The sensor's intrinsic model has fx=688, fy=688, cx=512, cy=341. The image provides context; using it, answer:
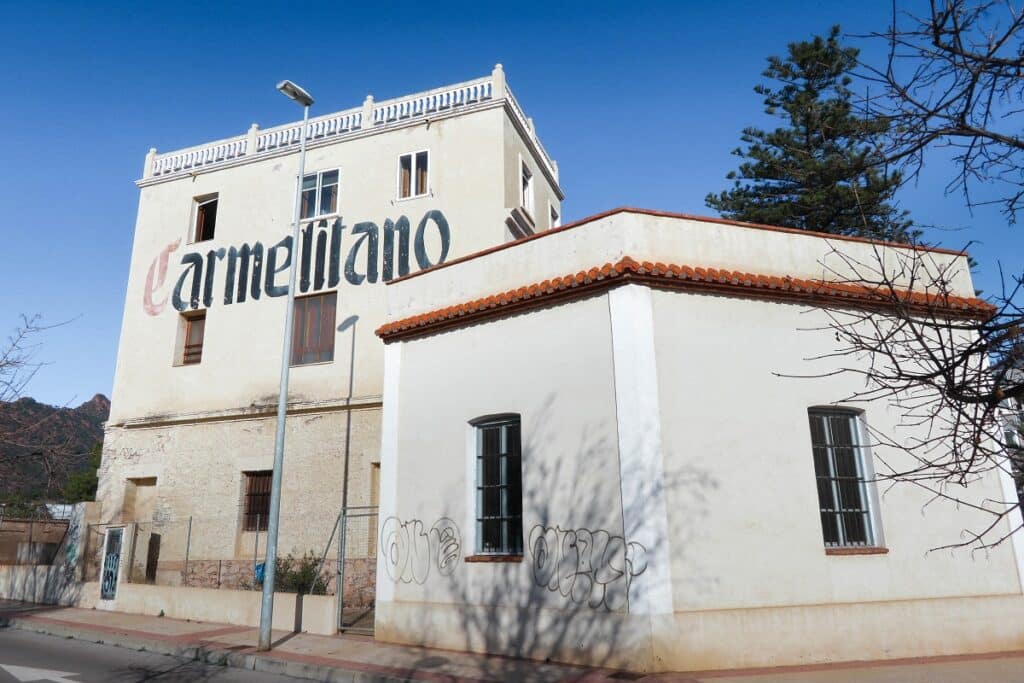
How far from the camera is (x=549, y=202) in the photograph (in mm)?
20766

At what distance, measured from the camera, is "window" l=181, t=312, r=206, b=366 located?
1884 cm

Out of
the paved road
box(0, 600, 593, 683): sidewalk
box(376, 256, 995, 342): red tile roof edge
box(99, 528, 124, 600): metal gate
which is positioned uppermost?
box(376, 256, 995, 342): red tile roof edge

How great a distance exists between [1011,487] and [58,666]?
13646 millimetres

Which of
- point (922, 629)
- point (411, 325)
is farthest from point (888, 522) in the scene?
point (411, 325)

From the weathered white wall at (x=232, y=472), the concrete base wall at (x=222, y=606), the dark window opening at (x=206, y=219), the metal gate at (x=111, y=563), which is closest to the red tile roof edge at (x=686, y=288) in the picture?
the concrete base wall at (x=222, y=606)

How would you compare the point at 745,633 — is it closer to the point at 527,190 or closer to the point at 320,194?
the point at 527,190

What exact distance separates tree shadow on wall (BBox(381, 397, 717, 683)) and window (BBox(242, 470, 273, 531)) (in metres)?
8.07

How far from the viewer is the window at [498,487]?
388 inches

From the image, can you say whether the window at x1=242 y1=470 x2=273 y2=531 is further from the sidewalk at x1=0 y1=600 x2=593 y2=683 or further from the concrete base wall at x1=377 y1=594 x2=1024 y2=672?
the concrete base wall at x1=377 y1=594 x2=1024 y2=672

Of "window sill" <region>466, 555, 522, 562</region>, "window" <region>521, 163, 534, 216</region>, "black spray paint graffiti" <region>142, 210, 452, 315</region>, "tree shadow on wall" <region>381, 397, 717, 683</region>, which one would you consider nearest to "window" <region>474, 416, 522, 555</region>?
"window sill" <region>466, 555, 522, 562</region>

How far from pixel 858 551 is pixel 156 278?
61.4 ft

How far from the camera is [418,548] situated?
34.5 ft

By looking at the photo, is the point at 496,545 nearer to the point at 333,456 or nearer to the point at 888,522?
the point at 888,522

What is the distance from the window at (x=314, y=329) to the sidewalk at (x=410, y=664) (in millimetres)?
6631
